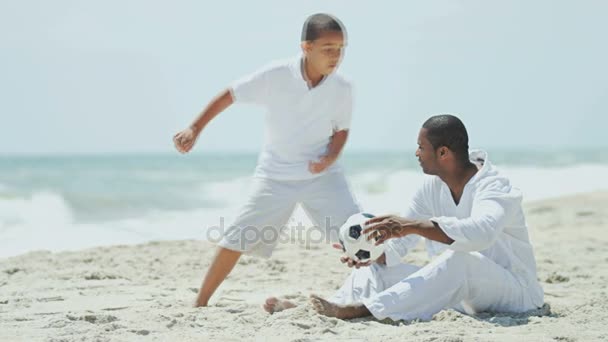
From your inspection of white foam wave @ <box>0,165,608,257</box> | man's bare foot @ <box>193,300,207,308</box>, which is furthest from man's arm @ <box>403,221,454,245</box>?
man's bare foot @ <box>193,300,207,308</box>

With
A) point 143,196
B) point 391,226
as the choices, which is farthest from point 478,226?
point 143,196

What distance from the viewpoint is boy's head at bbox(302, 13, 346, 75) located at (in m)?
4.02

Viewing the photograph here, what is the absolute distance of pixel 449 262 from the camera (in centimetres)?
359

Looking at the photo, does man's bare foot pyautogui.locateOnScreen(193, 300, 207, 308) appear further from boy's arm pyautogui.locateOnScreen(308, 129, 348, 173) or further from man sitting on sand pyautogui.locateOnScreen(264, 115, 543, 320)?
boy's arm pyautogui.locateOnScreen(308, 129, 348, 173)

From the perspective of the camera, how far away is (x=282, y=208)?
167 inches

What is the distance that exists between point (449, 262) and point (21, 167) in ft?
97.7

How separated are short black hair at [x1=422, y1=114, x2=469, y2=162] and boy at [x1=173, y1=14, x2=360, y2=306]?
2.54ft

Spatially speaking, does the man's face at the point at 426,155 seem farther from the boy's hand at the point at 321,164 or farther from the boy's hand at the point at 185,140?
the boy's hand at the point at 185,140

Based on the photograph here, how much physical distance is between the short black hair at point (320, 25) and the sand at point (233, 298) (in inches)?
57.4

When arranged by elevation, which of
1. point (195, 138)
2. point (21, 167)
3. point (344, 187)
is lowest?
point (344, 187)

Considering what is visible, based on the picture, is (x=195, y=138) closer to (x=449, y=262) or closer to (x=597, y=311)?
(x=449, y=262)

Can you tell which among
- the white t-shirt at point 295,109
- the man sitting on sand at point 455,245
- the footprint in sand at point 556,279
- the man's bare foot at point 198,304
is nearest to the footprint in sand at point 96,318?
the man's bare foot at point 198,304

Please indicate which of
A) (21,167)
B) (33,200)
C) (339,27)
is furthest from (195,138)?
(21,167)

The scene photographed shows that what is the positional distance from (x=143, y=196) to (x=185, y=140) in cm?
1394
